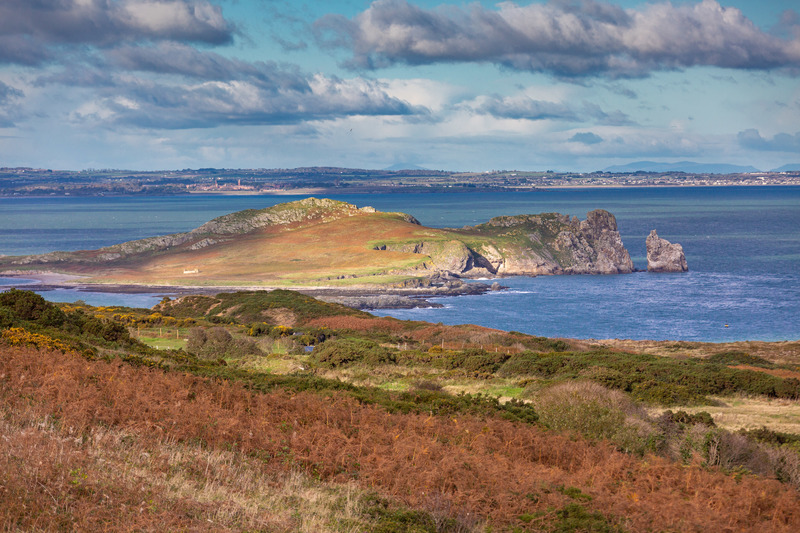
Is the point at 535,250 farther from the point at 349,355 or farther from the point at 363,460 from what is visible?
the point at 363,460

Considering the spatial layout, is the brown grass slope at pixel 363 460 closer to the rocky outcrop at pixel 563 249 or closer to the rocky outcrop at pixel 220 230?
the rocky outcrop at pixel 563 249

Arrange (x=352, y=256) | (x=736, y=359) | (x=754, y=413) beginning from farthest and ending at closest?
1. (x=352, y=256)
2. (x=736, y=359)
3. (x=754, y=413)

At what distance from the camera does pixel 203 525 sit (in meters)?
7.36

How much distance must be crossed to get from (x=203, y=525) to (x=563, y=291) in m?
112

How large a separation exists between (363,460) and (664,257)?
5348 inches

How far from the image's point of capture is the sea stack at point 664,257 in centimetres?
13262

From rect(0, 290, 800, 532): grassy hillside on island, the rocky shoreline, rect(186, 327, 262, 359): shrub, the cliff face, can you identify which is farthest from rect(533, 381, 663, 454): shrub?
the cliff face

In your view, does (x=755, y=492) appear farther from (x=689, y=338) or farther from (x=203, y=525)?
(x=689, y=338)

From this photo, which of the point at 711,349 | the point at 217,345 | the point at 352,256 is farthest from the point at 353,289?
the point at 217,345

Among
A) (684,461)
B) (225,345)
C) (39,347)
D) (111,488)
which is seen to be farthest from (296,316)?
(111,488)

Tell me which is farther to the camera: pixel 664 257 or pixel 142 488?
pixel 664 257

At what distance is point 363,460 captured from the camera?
10742mm

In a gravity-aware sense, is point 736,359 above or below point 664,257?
above

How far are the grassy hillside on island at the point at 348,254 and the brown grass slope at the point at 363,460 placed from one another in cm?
10020
